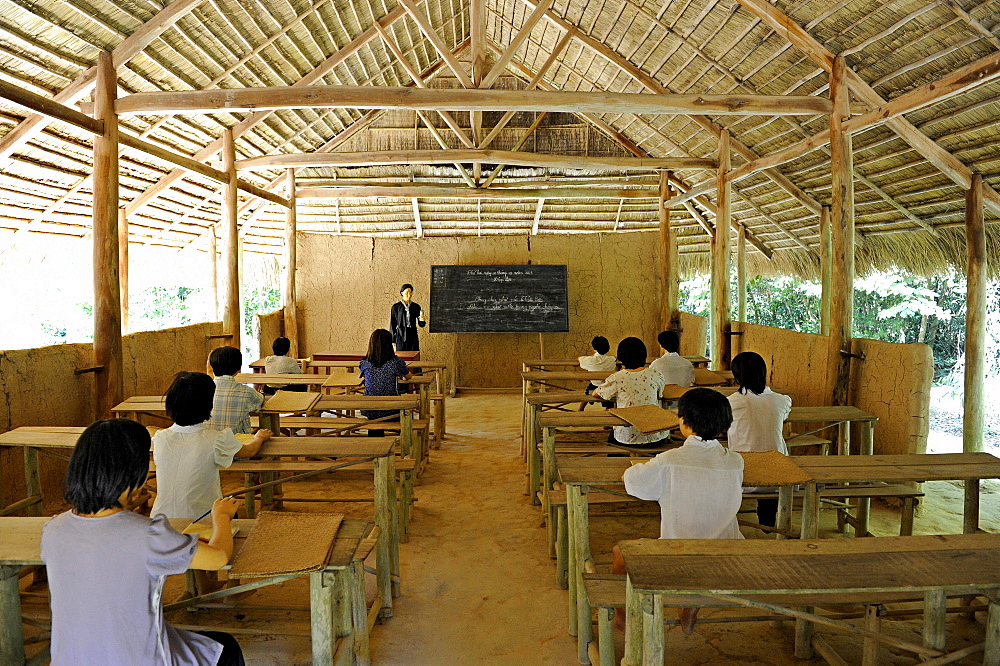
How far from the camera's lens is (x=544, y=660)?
8.73ft

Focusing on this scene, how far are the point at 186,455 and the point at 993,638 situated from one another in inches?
111

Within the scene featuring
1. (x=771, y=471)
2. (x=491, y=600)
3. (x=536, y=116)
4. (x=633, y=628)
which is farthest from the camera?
(x=536, y=116)

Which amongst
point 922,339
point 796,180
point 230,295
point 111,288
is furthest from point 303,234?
point 922,339

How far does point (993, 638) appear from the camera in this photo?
185 cm

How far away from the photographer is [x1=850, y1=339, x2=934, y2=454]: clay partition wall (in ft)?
14.9

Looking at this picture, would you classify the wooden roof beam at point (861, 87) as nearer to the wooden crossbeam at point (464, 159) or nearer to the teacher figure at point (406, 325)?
the wooden crossbeam at point (464, 159)

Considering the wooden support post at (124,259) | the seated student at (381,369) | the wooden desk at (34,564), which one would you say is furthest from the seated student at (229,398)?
the wooden support post at (124,259)

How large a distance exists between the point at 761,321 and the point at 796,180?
239 inches

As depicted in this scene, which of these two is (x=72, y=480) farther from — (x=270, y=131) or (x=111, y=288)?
(x=270, y=131)

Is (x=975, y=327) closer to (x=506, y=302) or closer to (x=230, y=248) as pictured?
(x=506, y=302)

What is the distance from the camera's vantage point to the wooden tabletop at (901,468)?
268 cm

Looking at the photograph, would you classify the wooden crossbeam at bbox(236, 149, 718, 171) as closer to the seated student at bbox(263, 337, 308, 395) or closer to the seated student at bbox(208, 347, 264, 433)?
the seated student at bbox(263, 337, 308, 395)

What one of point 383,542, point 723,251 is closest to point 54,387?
point 383,542

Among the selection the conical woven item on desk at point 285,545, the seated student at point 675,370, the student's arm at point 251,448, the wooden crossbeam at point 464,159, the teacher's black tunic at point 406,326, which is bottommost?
the conical woven item on desk at point 285,545
